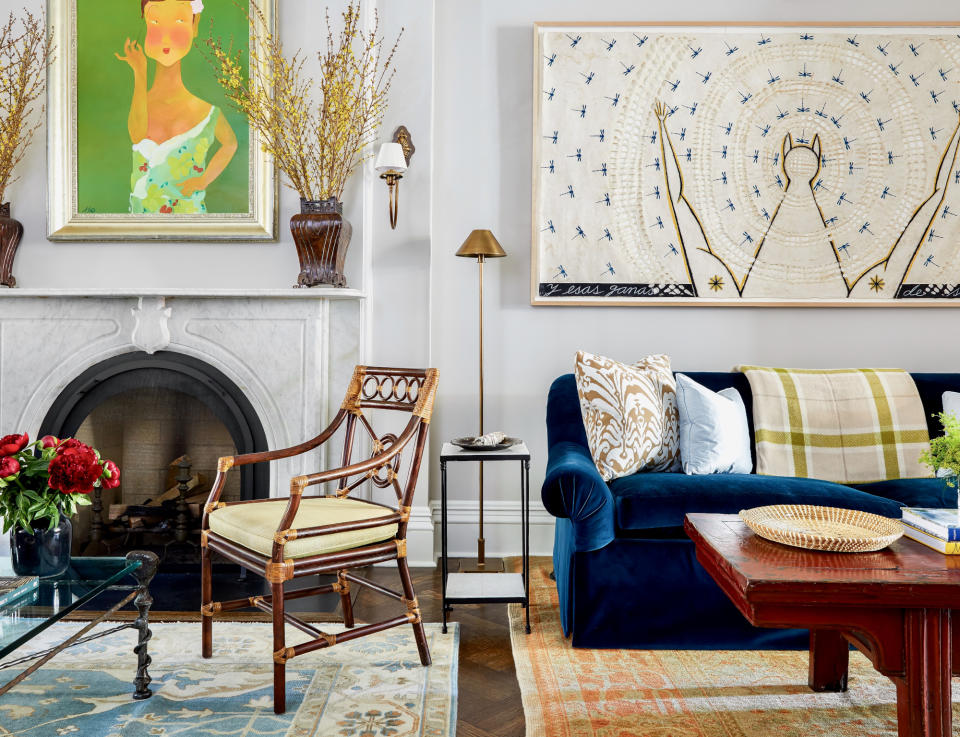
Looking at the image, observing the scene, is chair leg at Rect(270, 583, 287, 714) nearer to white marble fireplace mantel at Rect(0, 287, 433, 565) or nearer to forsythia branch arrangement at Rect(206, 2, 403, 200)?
white marble fireplace mantel at Rect(0, 287, 433, 565)

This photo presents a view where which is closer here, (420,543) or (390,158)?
(390,158)

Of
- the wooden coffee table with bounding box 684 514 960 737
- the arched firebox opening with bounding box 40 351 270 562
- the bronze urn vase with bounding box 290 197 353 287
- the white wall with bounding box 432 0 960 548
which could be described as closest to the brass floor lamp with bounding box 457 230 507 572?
the white wall with bounding box 432 0 960 548

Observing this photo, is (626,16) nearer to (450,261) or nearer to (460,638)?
(450,261)

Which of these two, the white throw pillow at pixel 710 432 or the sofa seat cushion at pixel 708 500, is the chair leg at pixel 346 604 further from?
the white throw pillow at pixel 710 432

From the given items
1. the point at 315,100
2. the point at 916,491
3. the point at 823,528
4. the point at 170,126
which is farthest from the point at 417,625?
the point at 170,126

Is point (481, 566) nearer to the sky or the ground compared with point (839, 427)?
nearer to the ground

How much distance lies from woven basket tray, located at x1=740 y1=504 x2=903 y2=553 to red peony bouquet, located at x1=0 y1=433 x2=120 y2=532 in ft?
5.81

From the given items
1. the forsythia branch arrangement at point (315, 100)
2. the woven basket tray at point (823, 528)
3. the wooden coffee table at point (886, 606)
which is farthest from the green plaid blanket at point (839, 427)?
the forsythia branch arrangement at point (315, 100)

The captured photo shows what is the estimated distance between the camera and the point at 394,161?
3.03 meters

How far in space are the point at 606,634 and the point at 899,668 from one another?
97cm

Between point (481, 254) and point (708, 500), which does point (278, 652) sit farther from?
point (481, 254)

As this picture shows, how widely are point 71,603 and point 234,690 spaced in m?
0.56

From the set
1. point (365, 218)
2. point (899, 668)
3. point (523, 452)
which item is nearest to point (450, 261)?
point (365, 218)

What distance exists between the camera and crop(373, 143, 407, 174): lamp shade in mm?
3027
